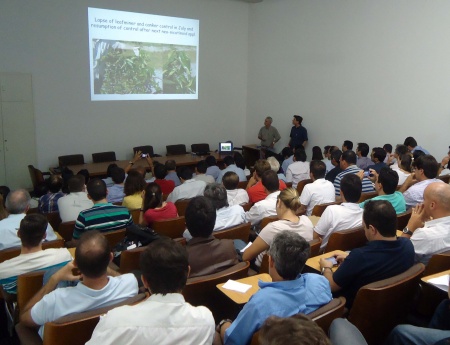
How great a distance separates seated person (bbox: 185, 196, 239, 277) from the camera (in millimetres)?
2893

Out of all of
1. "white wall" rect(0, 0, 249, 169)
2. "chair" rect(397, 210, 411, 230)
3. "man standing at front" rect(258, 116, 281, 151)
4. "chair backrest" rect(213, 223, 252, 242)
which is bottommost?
"chair backrest" rect(213, 223, 252, 242)

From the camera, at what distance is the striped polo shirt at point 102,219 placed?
12.2 feet

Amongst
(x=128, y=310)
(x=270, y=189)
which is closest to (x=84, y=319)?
(x=128, y=310)

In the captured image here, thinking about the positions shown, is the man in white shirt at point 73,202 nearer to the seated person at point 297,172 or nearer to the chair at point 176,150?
the seated person at point 297,172

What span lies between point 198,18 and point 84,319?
9.11 m

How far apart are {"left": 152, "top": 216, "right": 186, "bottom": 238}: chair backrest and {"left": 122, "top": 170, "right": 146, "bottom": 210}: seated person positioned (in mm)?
722

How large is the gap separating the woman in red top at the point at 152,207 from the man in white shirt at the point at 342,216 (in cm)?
155

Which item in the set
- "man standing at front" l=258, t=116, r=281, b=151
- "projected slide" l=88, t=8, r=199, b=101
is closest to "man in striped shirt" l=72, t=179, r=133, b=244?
"projected slide" l=88, t=8, r=199, b=101

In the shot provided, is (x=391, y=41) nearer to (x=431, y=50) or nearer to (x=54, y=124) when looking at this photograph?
(x=431, y=50)

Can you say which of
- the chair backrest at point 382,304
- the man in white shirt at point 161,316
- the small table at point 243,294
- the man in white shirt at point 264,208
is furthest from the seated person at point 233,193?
the man in white shirt at point 161,316

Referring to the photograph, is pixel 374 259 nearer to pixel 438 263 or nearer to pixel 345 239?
pixel 438 263

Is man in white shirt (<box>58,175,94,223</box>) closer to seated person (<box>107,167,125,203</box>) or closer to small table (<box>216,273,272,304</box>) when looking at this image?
seated person (<box>107,167,125,203</box>)

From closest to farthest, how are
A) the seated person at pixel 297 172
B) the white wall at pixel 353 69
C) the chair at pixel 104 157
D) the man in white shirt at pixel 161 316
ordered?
the man in white shirt at pixel 161 316 → the seated person at pixel 297 172 → the white wall at pixel 353 69 → the chair at pixel 104 157

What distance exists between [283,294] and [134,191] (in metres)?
3.02
